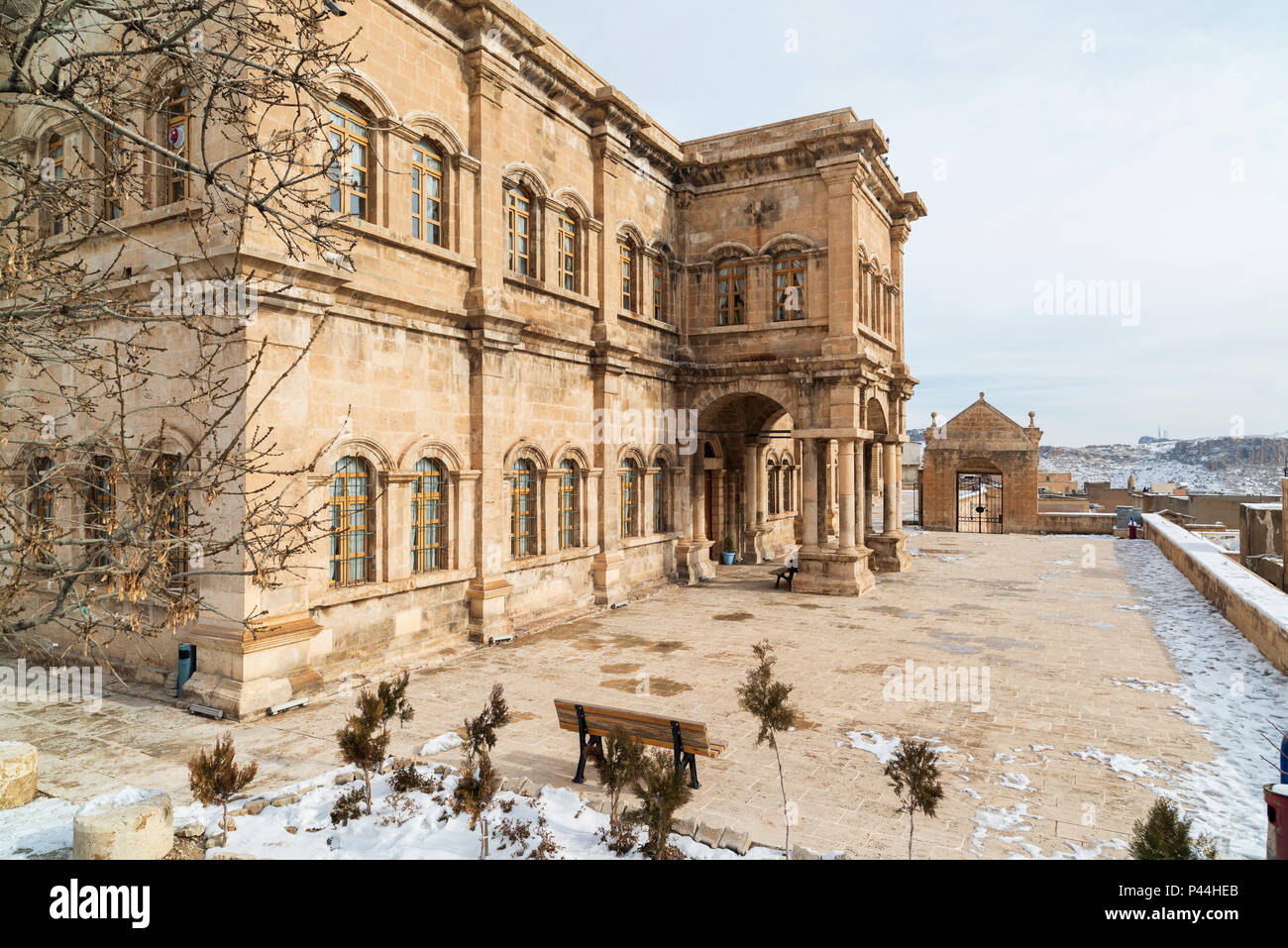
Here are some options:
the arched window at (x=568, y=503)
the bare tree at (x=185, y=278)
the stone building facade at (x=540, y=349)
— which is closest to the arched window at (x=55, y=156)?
the bare tree at (x=185, y=278)

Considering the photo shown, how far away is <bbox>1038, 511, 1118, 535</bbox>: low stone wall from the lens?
33.9 meters

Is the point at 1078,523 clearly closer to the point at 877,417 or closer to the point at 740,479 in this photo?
the point at 877,417

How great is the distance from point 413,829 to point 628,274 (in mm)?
14832

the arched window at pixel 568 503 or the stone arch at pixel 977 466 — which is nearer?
the arched window at pixel 568 503

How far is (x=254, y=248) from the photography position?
8.88 metres

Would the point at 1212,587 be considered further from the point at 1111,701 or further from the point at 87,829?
the point at 87,829

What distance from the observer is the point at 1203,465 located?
10012 cm

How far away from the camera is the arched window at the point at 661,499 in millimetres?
19406

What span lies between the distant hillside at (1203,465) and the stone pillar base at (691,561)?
77.2 metres

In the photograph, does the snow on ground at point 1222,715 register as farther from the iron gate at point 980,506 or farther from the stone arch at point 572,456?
the iron gate at point 980,506

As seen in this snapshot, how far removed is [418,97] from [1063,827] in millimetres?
13116

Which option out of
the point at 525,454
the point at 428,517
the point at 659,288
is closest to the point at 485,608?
the point at 428,517

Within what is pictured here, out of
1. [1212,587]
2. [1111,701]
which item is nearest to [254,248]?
[1111,701]

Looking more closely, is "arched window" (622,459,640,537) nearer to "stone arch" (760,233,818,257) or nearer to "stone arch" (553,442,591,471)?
"stone arch" (553,442,591,471)
